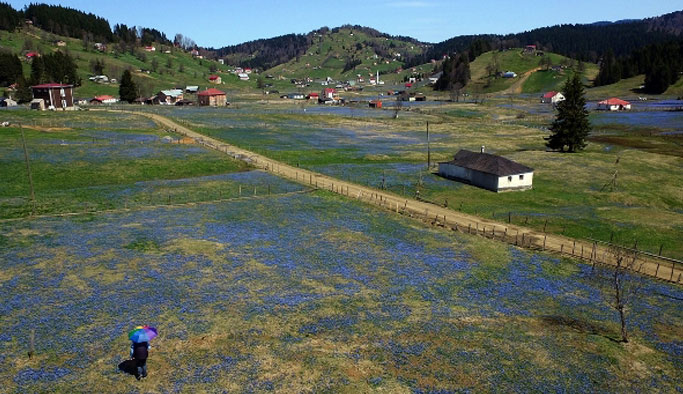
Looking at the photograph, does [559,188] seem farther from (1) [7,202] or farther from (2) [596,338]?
(1) [7,202]

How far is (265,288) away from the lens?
36.2m

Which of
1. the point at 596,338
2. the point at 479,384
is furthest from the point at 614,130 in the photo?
the point at 479,384

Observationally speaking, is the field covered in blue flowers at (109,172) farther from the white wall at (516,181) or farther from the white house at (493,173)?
the white wall at (516,181)

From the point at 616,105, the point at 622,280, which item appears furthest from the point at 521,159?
the point at 616,105

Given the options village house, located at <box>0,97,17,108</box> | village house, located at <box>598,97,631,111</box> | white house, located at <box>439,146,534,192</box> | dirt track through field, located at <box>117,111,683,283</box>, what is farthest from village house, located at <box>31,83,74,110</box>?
village house, located at <box>598,97,631,111</box>

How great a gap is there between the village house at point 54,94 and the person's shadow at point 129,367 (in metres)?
161

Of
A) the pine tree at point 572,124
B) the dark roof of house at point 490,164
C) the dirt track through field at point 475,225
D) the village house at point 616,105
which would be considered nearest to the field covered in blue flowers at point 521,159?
the dirt track through field at point 475,225

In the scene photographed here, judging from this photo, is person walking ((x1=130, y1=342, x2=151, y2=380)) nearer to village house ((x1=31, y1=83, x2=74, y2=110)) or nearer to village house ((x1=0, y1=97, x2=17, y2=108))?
village house ((x1=31, y1=83, x2=74, y2=110))

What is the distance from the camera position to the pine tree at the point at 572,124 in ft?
345

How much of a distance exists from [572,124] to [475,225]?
6438 centimetres

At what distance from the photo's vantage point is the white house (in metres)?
70.8

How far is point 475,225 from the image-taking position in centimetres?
5416

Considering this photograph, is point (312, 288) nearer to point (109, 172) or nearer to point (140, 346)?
point (140, 346)

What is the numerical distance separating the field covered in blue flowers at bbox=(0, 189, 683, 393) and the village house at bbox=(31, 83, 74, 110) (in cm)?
13043
